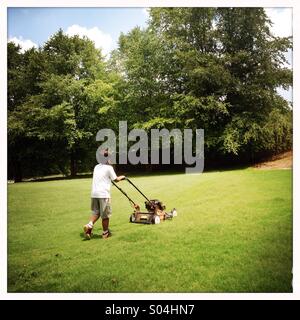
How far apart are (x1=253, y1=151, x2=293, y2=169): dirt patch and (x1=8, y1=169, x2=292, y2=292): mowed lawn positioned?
5.46 meters

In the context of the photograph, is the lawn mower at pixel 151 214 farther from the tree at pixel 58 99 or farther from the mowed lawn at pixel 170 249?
the tree at pixel 58 99

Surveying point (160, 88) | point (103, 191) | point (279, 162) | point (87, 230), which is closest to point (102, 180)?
point (103, 191)

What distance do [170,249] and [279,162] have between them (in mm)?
12567

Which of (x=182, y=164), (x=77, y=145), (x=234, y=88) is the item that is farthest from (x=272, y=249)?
(x=77, y=145)

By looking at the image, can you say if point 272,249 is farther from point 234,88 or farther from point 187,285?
point 234,88

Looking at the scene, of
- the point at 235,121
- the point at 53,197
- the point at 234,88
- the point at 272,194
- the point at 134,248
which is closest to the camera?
the point at 134,248

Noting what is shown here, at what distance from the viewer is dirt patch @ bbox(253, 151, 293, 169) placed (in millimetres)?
17047

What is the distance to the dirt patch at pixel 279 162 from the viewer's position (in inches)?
671

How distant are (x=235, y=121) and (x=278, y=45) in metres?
4.77

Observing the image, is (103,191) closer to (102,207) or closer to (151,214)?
(102,207)

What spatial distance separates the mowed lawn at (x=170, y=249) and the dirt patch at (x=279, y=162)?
546 cm

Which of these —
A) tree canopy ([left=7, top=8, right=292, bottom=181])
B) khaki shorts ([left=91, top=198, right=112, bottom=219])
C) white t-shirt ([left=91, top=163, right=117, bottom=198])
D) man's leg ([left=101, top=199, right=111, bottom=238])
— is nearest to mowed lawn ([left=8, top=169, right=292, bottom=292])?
man's leg ([left=101, top=199, right=111, bottom=238])

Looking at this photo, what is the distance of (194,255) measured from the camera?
6.88 metres
